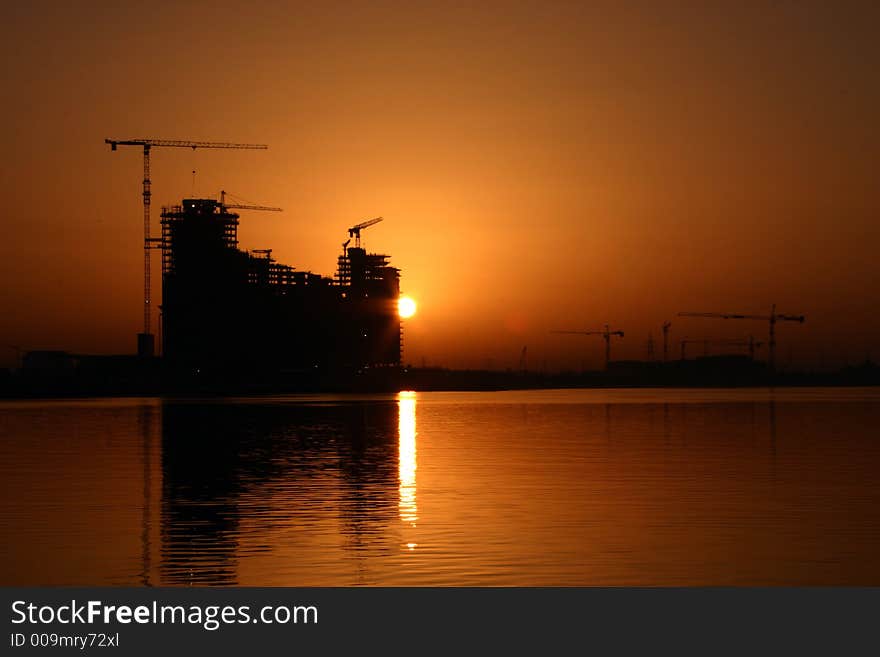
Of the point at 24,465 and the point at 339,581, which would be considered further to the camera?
the point at 24,465

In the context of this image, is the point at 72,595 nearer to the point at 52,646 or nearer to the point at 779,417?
the point at 52,646

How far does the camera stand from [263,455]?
77.0 meters

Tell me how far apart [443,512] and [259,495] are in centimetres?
1046

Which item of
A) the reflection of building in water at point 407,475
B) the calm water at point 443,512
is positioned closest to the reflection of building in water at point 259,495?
the calm water at point 443,512

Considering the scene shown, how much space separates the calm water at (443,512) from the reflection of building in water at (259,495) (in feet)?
0.54

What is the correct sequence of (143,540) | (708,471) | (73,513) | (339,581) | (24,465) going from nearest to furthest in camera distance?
(339,581)
(143,540)
(73,513)
(708,471)
(24,465)

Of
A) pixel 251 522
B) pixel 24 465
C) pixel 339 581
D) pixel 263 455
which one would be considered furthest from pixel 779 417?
pixel 339 581

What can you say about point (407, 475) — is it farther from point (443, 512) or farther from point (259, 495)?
point (443, 512)

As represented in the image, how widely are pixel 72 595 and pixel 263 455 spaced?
4987 cm

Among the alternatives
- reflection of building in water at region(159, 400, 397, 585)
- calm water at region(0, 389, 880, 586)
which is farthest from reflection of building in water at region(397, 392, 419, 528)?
reflection of building in water at region(159, 400, 397, 585)

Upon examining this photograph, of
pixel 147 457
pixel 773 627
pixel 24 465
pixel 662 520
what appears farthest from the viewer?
pixel 147 457

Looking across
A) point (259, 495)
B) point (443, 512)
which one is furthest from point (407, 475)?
point (443, 512)

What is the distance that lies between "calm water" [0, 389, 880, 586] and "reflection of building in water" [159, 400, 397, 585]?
165 millimetres

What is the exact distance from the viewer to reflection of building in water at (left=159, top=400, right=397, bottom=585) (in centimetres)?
3575
